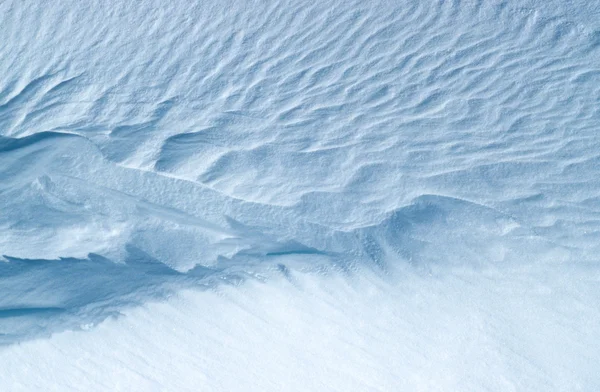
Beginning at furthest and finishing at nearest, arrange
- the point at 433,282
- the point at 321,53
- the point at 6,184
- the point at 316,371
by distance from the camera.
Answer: the point at 321,53, the point at 6,184, the point at 433,282, the point at 316,371

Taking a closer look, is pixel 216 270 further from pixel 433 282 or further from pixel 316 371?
pixel 433 282

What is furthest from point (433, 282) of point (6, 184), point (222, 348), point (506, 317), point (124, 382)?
point (6, 184)

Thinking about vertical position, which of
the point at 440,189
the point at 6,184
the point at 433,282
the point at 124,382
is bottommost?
the point at 124,382

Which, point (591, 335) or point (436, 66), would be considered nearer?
point (591, 335)

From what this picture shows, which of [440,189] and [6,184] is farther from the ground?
[440,189]

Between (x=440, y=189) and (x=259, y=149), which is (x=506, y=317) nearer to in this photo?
(x=440, y=189)

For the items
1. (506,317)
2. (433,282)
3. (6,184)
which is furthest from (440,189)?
(6,184)

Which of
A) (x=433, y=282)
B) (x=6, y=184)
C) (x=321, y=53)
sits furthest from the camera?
(x=321, y=53)
